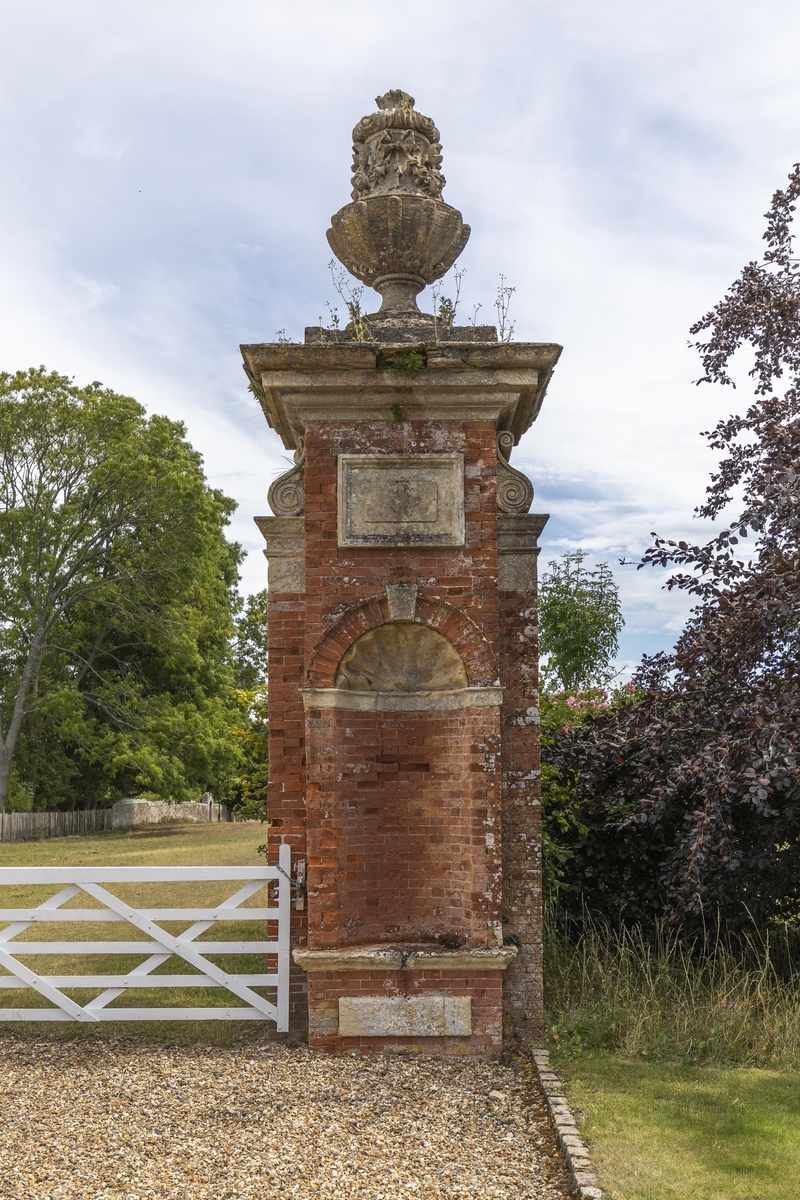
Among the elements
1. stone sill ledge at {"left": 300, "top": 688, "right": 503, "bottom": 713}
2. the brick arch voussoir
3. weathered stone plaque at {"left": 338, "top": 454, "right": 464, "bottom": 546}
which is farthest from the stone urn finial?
stone sill ledge at {"left": 300, "top": 688, "right": 503, "bottom": 713}

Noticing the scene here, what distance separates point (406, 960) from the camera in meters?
5.87

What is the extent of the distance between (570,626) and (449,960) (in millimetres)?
11643

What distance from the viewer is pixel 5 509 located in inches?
1065

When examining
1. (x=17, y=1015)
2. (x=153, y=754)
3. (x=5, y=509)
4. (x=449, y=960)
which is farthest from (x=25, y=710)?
(x=449, y=960)

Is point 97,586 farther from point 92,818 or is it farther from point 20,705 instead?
point 92,818

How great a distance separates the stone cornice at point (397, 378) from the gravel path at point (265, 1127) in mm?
3895

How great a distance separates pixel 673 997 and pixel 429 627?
2.93 metres

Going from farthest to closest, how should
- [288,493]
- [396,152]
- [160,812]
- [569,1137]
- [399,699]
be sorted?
1. [160,812]
2. [396,152]
3. [288,493]
4. [399,699]
5. [569,1137]

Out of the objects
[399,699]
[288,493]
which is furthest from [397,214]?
[399,699]

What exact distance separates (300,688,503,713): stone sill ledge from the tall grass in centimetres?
209

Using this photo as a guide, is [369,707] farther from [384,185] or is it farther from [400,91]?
[400,91]

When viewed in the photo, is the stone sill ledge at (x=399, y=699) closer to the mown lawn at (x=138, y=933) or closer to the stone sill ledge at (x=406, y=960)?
the stone sill ledge at (x=406, y=960)

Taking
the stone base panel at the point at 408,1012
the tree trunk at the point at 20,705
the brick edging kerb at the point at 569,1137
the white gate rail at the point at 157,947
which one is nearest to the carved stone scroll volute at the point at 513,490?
the white gate rail at the point at 157,947

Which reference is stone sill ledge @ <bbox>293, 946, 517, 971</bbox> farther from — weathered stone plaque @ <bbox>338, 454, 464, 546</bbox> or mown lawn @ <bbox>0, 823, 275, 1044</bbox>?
weathered stone plaque @ <bbox>338, 454, 464, 546</bbox>
